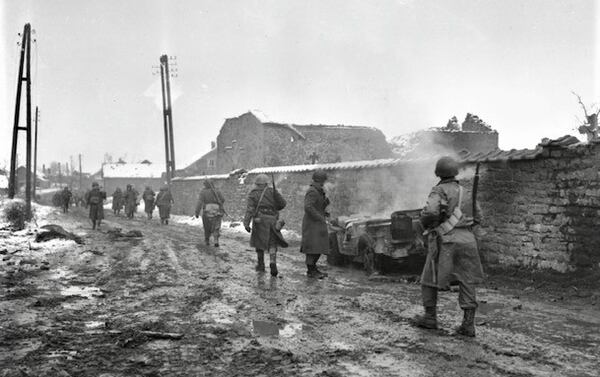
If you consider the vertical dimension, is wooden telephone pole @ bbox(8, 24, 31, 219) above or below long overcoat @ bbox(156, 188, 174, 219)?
above

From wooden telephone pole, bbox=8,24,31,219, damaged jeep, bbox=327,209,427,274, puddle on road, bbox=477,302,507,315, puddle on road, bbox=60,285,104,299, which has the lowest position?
puddle on road, bbox=477,302,507,315

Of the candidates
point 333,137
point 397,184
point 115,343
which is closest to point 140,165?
point 333,137

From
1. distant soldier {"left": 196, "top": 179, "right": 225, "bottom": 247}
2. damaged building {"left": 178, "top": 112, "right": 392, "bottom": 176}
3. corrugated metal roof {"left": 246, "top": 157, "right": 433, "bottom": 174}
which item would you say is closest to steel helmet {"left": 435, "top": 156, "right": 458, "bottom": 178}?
corrugated metal roof {"left": 246, "top": 157, "right": 433, "bottom": 174}

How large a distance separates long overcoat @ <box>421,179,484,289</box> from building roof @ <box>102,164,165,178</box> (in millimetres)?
84145

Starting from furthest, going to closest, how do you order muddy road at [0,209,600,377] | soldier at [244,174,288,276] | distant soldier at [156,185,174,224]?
distant soldier at [156,185,174,224]
soldier at [244,174,288,276]
muddy road at [0,209,600,377]

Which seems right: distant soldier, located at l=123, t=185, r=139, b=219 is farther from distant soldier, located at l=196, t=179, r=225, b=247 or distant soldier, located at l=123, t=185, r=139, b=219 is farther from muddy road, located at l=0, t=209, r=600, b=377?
muddy road, located at l=0, t=209, r=600, b=377

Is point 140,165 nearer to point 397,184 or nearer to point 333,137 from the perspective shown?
point 333,137

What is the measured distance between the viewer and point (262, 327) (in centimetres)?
495

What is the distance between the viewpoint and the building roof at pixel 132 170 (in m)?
84.5

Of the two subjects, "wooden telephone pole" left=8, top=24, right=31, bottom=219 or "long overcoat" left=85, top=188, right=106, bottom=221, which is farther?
"wooden telephone pole" left=8, top=24, right=31, bottom=219

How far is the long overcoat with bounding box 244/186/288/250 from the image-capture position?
8.72 metres

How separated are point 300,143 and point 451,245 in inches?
1444

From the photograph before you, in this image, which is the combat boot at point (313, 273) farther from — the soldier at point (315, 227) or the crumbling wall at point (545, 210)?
the crumbling wall at point (545, 210)

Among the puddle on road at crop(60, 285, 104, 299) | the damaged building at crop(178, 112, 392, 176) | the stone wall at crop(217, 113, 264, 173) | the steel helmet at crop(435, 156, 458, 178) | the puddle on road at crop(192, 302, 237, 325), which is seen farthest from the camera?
the stone wall at crop(217, 113, 264, 173)
